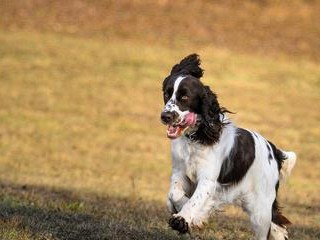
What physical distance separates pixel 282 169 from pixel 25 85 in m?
18.5

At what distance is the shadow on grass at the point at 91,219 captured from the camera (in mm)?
9164

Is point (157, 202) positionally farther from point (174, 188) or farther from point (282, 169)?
point (174, 188)

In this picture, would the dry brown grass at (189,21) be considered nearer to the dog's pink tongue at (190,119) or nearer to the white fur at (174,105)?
the dog's pink tongue at (190,119)

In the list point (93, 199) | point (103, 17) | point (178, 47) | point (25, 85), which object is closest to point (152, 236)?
point (93, 199)

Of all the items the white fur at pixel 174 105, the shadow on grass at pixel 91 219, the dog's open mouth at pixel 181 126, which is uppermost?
the white fur at pixel 174 105

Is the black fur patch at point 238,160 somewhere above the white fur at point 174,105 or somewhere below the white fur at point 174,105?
below

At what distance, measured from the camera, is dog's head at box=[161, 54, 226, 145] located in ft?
26.6

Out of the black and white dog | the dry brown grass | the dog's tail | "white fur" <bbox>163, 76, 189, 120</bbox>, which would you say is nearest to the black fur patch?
the black and white dog

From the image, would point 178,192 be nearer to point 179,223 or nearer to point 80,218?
point 179,223

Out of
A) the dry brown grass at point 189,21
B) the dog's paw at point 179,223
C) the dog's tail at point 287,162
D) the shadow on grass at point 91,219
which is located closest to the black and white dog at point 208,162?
the dog's paw at point 179,223

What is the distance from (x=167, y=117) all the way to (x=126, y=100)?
18.8m

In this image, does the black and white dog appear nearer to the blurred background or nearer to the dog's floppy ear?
the dog's floppy ear

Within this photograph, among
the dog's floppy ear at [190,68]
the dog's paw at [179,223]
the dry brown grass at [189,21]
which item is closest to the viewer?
the dog's paw at [179,223]

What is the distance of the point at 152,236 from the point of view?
30.6ft
